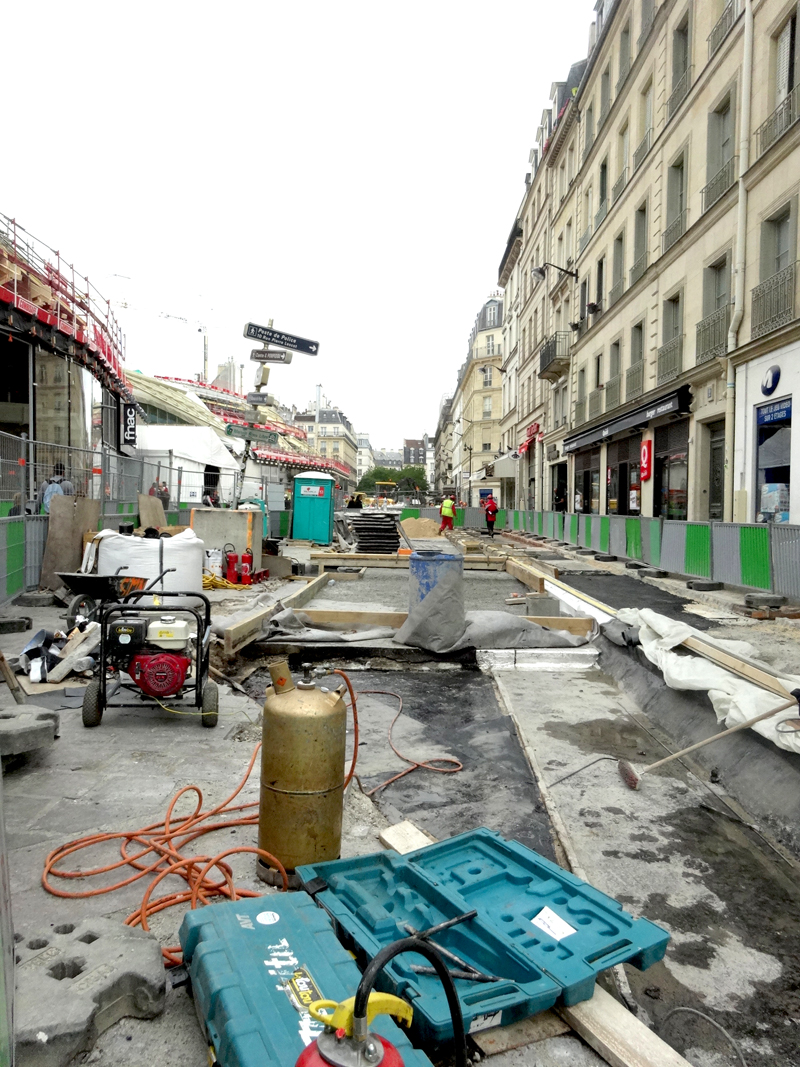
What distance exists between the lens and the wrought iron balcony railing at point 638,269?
72.2ft

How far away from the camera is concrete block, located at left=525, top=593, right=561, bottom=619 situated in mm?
9734

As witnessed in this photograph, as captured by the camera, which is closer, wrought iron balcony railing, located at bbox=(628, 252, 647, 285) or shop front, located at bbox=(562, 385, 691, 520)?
shop front, located at bbox=(562, 385, 691, 520)

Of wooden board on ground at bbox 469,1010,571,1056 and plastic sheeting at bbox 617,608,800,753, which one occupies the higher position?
plastic sheeting at bbox 617,608,800,753

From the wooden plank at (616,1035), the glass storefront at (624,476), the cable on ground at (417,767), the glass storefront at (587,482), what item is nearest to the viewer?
the wooden plank at (616,1035)

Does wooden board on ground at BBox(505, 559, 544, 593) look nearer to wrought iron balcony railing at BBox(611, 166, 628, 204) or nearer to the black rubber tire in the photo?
the black rubber tire

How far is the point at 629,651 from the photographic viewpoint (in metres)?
6.75

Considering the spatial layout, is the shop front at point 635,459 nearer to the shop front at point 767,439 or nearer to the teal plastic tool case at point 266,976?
the shop front at point 767,439

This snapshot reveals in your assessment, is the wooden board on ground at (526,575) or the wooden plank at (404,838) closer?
the wooden plank at (404,838)

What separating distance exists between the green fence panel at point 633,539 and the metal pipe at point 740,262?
1.85 m

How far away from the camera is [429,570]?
7348mm

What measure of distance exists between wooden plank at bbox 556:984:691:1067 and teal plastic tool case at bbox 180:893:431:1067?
61 centimetres

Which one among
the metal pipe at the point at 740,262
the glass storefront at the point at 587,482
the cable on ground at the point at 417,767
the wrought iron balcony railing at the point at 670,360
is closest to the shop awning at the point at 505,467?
→ the glass storefront at the point at 587,482

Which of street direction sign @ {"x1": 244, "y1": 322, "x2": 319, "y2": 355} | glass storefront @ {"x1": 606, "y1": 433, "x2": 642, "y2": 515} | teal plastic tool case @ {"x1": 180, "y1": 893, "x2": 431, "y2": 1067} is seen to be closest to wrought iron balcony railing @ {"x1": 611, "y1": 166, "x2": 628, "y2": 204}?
glass storefront @ {"x1": 606, "y1": 433, "x2": 642, "y2": 515}

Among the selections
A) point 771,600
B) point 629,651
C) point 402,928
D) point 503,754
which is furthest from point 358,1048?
point 771,600
